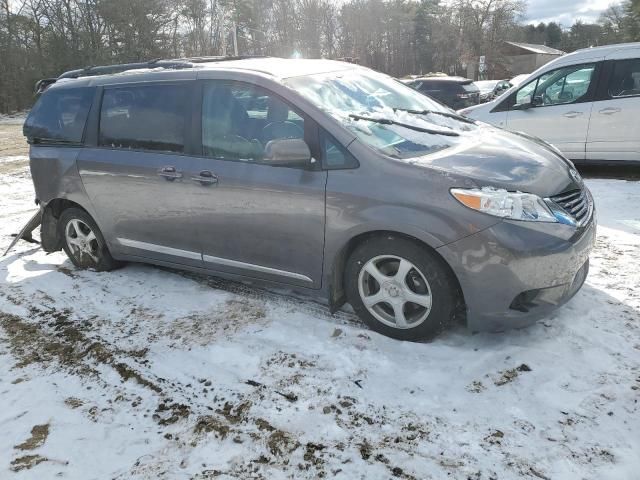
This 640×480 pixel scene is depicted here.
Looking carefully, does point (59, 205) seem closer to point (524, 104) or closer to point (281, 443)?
point (281, 443)

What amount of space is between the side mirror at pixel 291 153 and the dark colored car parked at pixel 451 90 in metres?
14.5

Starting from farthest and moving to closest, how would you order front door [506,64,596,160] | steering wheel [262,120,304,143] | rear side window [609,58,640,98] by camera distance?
1. front door [506,64,596,160]
2. rear side window [609,58,640,98]
3. steering wheel [262,120,304,143]

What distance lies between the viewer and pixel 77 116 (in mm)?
4676

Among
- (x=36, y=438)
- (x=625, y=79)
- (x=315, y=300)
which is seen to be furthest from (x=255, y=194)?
(x=625, y=79)

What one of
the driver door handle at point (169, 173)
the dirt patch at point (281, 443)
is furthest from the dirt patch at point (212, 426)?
the driver door handle at point (169, 173)

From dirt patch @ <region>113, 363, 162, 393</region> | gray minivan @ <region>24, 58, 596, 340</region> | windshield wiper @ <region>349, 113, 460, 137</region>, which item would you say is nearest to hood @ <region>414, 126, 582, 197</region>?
gray minivan @ <region>24, 58, 596, 340</region>

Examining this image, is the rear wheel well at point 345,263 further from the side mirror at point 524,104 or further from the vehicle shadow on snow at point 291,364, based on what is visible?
the side mirror at point 524,104

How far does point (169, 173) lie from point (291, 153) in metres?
1.16

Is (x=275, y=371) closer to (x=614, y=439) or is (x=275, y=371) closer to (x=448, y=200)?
(x=448, y=200)

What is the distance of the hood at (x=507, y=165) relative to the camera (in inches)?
123

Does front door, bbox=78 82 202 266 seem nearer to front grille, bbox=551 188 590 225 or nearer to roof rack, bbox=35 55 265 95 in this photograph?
roof rack, bbox=35 55 265 95

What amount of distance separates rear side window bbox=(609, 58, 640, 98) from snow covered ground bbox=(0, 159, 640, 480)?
4120 millimetres

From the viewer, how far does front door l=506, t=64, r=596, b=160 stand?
7.59 metres

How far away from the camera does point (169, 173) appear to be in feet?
13.2
